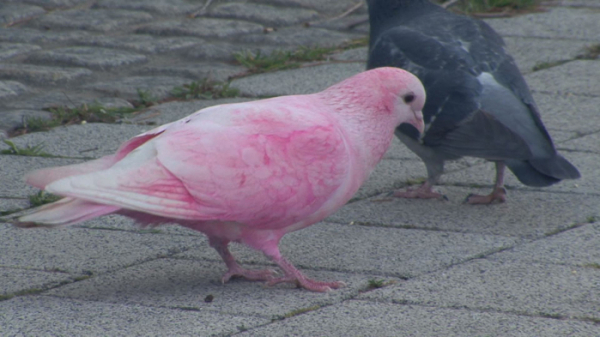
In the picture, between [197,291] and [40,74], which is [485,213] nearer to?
[197,291]

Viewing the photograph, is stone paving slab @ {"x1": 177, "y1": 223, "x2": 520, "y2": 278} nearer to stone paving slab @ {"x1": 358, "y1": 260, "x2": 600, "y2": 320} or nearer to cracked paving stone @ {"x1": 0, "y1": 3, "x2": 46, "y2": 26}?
stone paving slab @ {"x1": 358, "y1": 260, "x2": 600, "y2": 320}

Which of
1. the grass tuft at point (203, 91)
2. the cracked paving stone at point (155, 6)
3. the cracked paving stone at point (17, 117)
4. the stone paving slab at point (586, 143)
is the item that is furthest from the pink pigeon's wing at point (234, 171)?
the cracked paving stone at point (155, 6)

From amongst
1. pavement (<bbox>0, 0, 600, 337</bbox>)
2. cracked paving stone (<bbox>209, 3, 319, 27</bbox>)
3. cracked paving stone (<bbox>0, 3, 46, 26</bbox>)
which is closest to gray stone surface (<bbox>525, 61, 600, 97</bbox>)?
pavement (<bbox>0, 0, 600, 337</bbox>)

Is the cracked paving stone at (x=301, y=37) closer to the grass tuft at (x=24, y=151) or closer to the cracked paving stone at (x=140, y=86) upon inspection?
the cracked paving stone at (x=140, y=86)

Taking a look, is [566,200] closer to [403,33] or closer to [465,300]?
[403,33]

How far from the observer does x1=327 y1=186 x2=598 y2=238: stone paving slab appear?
3217mm

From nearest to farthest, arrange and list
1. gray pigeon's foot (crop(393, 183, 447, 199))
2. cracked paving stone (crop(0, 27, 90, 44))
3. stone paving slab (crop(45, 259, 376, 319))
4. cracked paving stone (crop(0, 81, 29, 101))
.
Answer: stone paving slab (crop(45, 259, 376, 319))
gray pigeon's foot (crop(393, 183, 447, 199))
cracked paving stone (crop(0, 81, 29, 101))
cracked paving stone (crop(0, 27, 90, 44))

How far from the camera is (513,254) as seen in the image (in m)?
2.85

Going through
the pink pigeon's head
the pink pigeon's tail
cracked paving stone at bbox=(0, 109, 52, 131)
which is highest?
the pink pigeon's head

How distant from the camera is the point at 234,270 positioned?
2.68 metres

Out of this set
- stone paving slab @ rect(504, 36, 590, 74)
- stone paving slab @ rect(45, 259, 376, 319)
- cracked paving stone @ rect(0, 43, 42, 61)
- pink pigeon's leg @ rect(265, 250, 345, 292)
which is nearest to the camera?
stone paving slab @ rect(45, 259, 376, 319)

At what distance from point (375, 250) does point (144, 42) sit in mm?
3551

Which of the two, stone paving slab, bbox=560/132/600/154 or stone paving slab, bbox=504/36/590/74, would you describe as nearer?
stone paving slab, bbox=560/132/600/154

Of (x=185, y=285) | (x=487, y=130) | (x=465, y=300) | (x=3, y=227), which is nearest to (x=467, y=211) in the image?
(x=487, y=130)
